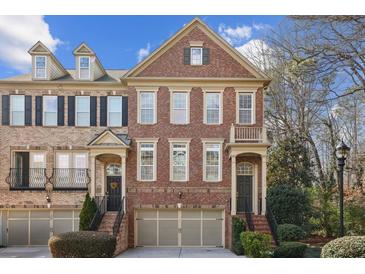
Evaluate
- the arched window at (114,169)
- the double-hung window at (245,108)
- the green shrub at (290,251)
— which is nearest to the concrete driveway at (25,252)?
the arched window at (114,169)

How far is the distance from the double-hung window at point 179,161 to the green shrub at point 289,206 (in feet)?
13.0

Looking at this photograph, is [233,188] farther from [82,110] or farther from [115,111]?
[82,110]

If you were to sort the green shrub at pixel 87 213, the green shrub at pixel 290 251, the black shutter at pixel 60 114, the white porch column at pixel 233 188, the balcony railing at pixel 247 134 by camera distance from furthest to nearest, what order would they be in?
the black shutter at pixel 60 114 → the balcony railing at pixel 247 134 → the white porch column at pixel 233 188 → the green shrub at pixel 87 213 → the green shrub at pixel 290 251

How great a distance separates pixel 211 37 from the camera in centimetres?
1788

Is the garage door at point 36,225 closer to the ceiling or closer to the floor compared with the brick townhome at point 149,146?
closer to the floor

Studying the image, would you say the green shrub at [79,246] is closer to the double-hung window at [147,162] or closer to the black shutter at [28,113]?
the double-hung window at [147,162]

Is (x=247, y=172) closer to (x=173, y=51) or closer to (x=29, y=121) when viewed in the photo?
(x=173, y=51)

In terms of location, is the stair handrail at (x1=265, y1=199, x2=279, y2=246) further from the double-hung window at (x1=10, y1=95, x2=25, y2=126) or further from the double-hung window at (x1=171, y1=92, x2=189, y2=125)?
the double-hung window at (x1=10, y1=95, x2=25, y2=126)

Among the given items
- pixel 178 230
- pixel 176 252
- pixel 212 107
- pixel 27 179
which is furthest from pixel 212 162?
pixel 27 179

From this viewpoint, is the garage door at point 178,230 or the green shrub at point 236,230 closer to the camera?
the green shrub at point 236,230

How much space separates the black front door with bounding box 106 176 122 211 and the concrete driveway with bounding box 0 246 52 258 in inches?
124

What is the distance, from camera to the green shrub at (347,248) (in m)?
10.6

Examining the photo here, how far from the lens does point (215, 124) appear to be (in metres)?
17.8

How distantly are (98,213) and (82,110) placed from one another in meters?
4.71
